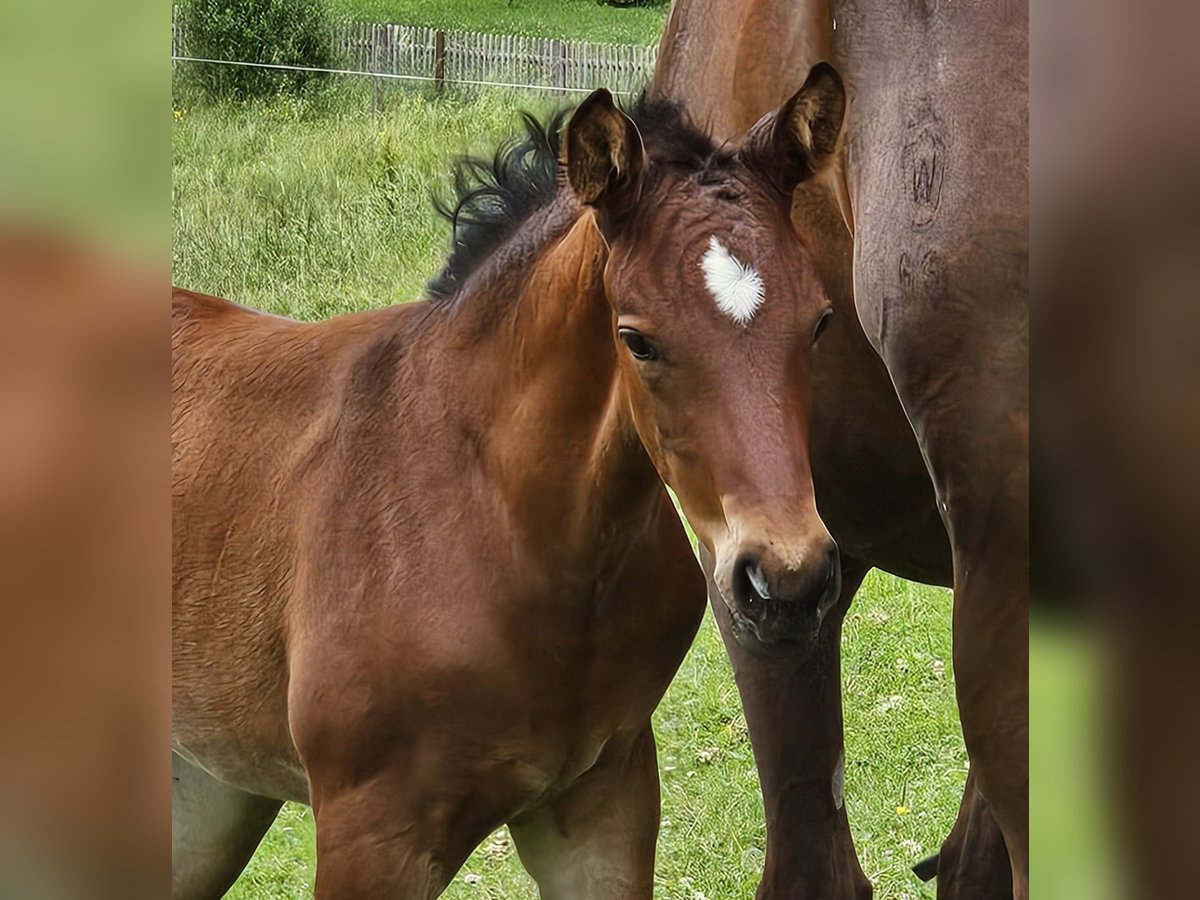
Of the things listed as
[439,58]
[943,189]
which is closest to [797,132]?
[943,189]

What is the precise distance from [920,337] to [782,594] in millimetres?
587

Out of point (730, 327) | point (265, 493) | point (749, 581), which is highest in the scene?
point (730, 327)

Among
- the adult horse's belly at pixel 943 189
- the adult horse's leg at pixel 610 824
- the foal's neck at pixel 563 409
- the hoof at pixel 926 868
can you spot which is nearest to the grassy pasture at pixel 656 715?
the hoof at pixel 926 868

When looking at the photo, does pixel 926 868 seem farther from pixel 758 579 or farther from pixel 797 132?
pixel 797 132

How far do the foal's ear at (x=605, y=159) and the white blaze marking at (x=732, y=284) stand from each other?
0.42ft

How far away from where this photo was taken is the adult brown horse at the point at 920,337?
1940 mm

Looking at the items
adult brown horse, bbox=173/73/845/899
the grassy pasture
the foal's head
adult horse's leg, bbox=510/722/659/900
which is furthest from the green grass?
adult horse's leg, bbox=510/722/659/900

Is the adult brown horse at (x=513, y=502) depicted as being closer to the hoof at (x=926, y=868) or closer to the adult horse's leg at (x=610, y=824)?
the adult horse's leg at (x=610, y=824)

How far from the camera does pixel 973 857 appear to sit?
214 cm

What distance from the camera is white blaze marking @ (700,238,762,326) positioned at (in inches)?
61.0

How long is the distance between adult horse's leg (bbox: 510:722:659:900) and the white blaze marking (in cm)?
65

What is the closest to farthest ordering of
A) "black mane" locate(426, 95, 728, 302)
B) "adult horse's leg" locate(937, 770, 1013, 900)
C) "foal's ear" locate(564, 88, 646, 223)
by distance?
1. "foal's ear" locate(564, 88, 646, 223)
2. "black mane" locate(426, 95, 728, 302)
3. "adult horse's leg" locate(937, 770, 1013, 900)

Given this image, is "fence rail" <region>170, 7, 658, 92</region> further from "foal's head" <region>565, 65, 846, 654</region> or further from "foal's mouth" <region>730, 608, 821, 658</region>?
"foal's mouth" <region>730, 608, 821, 658</region>
